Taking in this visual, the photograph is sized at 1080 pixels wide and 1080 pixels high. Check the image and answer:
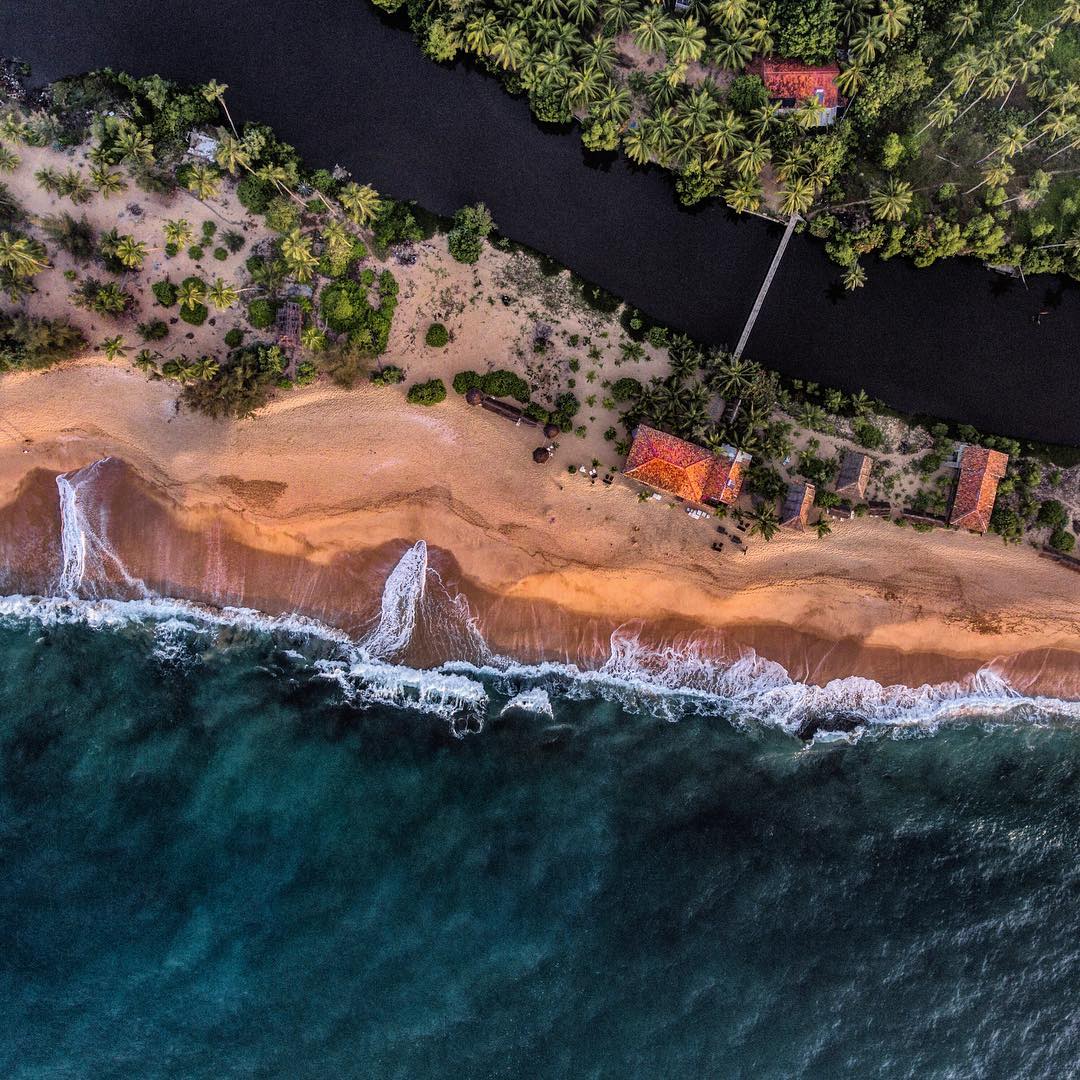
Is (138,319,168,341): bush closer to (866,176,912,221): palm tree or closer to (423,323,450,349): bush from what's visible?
(423,323,450,349): bush

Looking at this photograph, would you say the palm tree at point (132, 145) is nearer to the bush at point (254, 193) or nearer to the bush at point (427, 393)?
the bush at point (254, 193)

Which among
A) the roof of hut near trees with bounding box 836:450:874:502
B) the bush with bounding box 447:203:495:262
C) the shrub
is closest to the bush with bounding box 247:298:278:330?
the shrub

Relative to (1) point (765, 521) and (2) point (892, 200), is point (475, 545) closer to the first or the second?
(1) point (765, 521)

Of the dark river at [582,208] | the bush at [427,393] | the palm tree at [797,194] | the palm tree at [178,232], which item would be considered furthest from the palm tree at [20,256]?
the palm tree at [797,194]

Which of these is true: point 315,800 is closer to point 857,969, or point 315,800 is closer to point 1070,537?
point 857,969

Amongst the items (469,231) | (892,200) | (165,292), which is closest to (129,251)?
(165,292)
